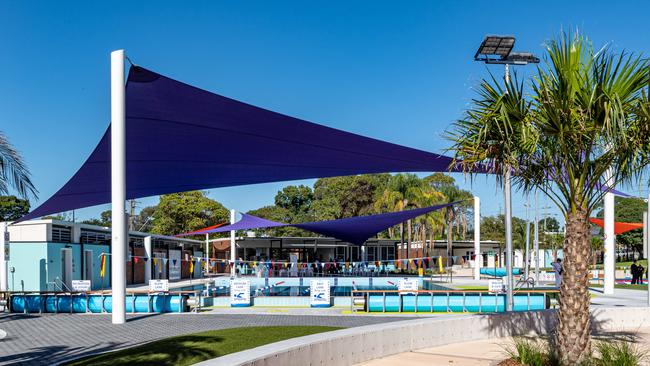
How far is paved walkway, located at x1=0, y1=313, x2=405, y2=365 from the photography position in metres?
11.0

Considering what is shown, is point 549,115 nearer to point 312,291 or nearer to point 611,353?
point 611,353

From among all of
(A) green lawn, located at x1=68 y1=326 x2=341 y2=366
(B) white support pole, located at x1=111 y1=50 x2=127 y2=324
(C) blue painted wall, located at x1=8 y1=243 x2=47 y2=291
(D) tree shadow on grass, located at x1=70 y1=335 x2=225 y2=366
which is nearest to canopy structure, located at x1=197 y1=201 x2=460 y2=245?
(C) blue painted wall, located at x1=8 y1=243 x2=47 y2=291

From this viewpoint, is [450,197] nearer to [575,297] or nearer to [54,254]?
[54,254]

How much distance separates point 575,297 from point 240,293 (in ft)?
44.1

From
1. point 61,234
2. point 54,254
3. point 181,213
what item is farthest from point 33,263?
point 181,213

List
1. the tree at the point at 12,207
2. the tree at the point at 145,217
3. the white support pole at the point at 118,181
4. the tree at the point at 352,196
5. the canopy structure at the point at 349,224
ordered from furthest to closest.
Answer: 1. the tree at the point at 145,217
2. the tree at the point at 352,196
3. the tree at the point at 12,207
4. the canopy structure at the point at 349,224
5. the white support pole at the point at 118,181

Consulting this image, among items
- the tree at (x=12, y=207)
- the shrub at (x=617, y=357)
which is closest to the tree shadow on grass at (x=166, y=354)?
the shrub at (x=617, y=357)

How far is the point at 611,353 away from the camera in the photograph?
26.6 ft

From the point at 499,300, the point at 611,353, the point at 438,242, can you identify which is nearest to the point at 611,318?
the point at 611,353

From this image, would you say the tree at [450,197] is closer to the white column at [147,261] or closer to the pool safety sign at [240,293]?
the pool safety sign at [240,293]

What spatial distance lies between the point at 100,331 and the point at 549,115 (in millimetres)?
10259

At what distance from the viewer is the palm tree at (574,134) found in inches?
309

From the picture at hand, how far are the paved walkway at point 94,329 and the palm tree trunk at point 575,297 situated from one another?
23.6 ft

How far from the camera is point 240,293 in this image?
65.8 feet
